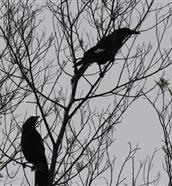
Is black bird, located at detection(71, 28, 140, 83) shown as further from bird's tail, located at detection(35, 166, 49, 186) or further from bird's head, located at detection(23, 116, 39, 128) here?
bird's tail, located at detection(35, 166, 49, 186)

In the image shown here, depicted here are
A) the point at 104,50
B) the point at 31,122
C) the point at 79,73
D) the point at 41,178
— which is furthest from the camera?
the point at 31,122

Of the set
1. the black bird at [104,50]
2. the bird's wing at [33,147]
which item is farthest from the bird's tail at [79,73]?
the bird's wing at [33,147]

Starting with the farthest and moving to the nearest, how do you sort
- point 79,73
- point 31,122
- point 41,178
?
point 31,122, point 41,178, point 79,73

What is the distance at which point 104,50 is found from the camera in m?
5.72

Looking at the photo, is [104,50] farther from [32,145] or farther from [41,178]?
[41,178]

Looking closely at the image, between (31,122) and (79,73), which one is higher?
(31,122)

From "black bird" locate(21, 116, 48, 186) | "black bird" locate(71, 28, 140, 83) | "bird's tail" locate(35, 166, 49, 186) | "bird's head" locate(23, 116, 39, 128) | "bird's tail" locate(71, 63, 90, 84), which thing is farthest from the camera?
"bird's head" locate(23, 116, 39, 128)

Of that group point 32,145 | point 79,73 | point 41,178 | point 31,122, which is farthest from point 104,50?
point 41,178

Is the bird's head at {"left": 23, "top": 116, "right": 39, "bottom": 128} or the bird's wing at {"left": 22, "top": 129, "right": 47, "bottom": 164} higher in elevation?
the bird's head at {"left": 23, "top": 116, "right": 39, "bottom": 128}

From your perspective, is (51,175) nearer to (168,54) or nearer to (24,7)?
(168,54)

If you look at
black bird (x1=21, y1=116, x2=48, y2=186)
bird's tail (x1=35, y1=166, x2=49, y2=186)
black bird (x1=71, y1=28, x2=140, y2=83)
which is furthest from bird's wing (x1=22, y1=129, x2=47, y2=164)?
black bird (x1=71, y1=28, x2=140, y2=83)

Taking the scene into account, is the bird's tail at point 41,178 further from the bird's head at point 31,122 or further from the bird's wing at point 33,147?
the bird's head at point 31,122

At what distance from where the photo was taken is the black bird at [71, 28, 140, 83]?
477 centimetres

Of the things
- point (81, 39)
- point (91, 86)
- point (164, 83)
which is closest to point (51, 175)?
point (91, 86)
